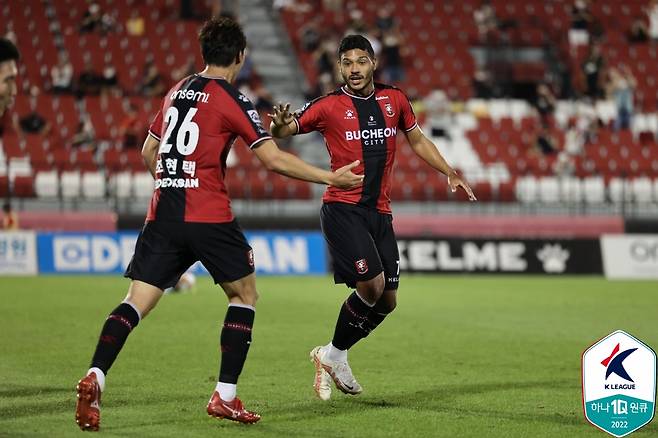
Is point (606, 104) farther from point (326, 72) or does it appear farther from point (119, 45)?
point (119, 45)

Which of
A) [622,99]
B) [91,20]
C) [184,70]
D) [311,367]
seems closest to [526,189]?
[622,99]

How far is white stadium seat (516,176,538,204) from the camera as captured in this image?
26.9 m

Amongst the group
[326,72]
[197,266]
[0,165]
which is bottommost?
[197,266]

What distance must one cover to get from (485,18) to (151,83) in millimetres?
10526

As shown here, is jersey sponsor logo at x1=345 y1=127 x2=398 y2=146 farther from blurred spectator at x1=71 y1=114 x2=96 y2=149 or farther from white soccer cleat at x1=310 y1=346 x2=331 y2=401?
blurred spectator at x1=71 y1=114 x2=96 y2=149

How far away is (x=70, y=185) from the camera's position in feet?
81.0

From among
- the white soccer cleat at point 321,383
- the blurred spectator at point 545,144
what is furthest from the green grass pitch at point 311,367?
the blurred spectator at point 545,144

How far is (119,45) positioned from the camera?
29031 millimetres

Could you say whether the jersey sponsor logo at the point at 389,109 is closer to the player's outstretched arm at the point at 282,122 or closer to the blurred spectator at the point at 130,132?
the player's outstretched arm at the point at 282,122

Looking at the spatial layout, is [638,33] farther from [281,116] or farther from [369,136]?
[281,116]

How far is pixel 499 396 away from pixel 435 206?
58.3ft

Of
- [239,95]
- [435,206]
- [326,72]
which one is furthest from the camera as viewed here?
[326,72]

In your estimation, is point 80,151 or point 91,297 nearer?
point 91,297

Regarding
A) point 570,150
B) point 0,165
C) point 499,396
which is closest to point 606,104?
point 570,150
